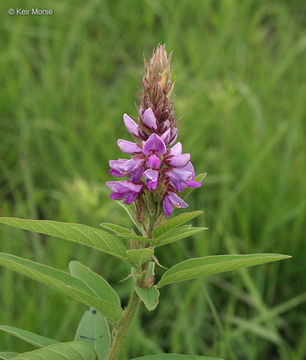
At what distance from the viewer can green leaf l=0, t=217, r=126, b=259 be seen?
0.91 metres

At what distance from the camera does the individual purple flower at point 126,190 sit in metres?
0.99

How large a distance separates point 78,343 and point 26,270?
0.18 meters

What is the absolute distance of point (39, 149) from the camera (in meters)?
3.05

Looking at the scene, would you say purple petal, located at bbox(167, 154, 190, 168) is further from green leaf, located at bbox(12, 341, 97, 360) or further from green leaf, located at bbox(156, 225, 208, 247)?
green leaf, located at bbox(12, 341, 97, 360)

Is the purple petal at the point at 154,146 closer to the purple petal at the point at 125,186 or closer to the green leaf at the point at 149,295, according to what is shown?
the purple petal at the point at 125,186

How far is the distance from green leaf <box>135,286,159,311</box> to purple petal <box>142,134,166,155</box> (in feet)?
0.89

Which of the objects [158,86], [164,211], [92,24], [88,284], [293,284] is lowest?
[293,284]

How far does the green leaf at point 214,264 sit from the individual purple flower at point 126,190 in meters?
0.17

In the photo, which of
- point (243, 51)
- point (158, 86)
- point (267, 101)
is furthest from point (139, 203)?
point (243, 51)

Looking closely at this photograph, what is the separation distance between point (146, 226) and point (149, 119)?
22 cm

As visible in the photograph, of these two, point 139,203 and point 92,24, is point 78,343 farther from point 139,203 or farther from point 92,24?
point 92,24

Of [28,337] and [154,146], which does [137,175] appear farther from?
[28,337]

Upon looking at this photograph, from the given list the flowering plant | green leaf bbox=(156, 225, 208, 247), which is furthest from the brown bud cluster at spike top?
green leaf bbox=(156, 225, 208, 247)

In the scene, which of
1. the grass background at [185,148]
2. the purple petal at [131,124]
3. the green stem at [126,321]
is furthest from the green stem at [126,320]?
the grass background at [185,148]
